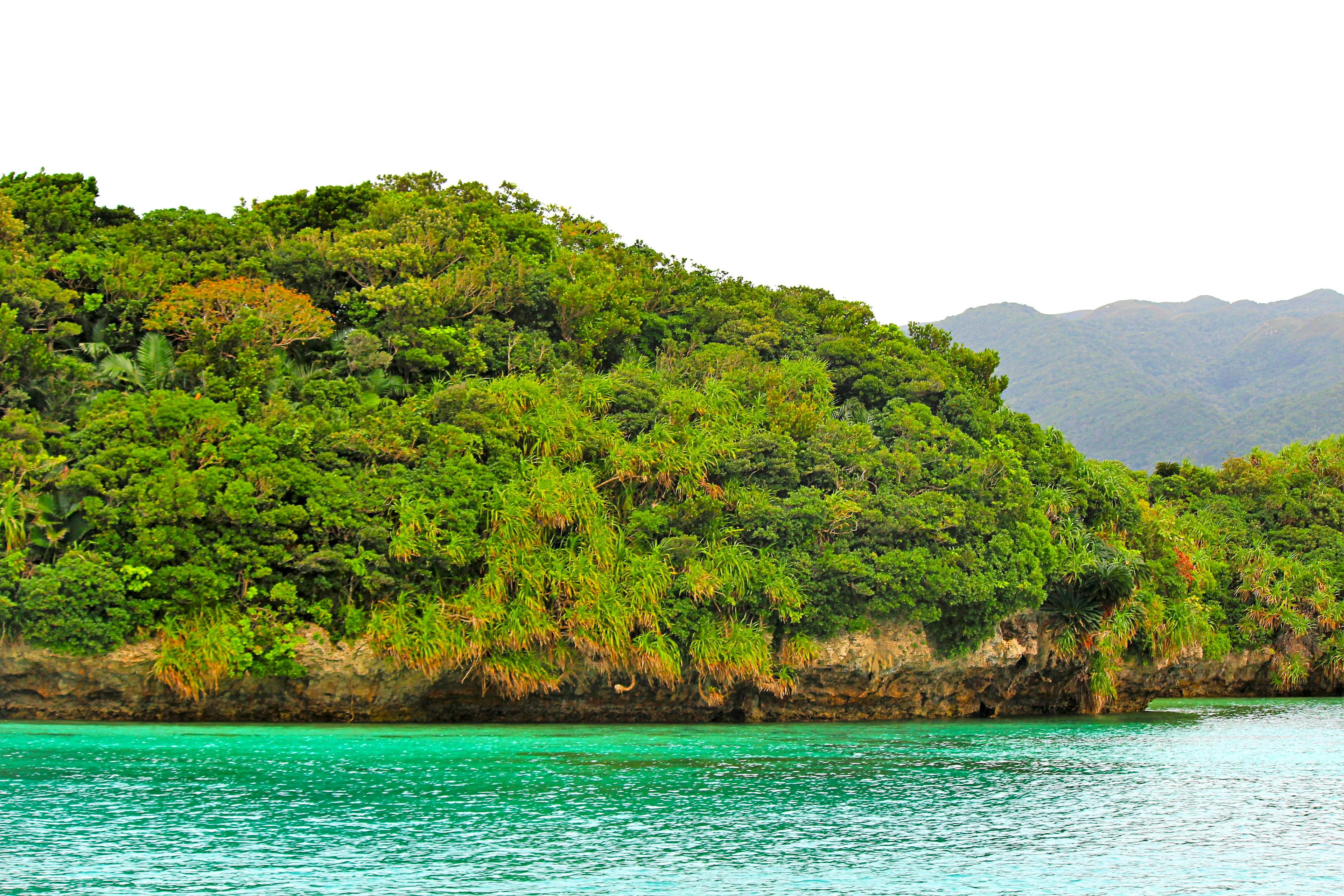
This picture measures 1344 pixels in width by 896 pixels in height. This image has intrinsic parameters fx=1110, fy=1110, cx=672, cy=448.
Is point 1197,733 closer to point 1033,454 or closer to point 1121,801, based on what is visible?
point 1033,454

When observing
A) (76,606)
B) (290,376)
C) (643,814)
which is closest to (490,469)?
(290,376)

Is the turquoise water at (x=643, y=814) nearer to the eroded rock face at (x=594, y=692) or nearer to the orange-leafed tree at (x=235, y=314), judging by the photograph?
the eroded rock face at (x=594, y=692)

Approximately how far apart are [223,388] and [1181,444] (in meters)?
108

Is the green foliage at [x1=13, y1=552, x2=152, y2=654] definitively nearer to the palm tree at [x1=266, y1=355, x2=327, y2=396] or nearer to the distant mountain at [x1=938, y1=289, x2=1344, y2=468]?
the palm tree at [x1=266, y1=355, x2=327, y2=396]

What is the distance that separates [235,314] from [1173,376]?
157m

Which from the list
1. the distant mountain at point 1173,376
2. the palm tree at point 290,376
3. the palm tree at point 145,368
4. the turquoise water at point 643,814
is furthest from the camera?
the distant mountain at point 1173,376

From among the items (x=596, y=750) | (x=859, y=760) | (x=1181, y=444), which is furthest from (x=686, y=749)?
(x=1181, y=444)

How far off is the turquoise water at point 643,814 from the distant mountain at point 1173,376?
7932 centimetres

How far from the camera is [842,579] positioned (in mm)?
24688

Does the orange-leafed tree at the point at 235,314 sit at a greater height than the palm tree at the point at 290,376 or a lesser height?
greater

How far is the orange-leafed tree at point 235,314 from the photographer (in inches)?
995

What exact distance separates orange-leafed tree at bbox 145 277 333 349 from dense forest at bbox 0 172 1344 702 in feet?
0.28

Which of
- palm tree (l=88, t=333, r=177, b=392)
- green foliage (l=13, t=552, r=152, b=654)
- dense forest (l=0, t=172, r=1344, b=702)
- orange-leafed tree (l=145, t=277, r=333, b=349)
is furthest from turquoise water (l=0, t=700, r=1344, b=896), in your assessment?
orange-leafed tree (l=145, t=277, r=333, b=349)

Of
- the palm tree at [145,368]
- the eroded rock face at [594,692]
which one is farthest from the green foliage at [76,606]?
the palm tree at [145,368]
